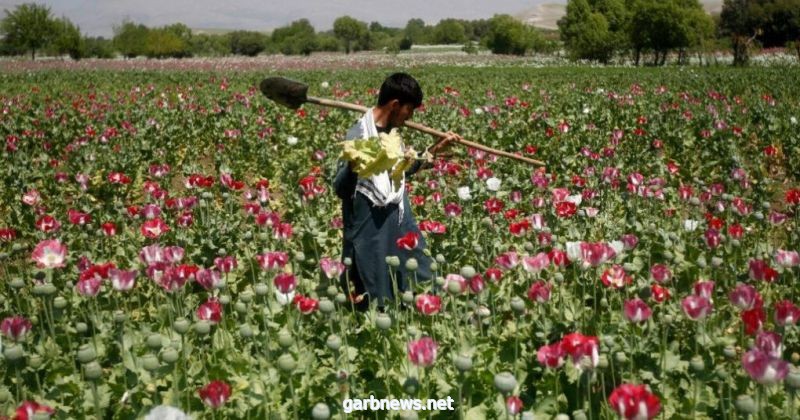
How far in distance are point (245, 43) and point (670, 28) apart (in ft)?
227

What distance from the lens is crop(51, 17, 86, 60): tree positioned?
68062 millimetres

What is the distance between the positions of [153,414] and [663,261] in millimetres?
3387

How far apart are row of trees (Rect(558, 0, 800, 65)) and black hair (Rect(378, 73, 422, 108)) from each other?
37.5m

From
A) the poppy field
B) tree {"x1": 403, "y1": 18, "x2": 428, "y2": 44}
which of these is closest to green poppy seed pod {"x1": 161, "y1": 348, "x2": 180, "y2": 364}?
the poppy field

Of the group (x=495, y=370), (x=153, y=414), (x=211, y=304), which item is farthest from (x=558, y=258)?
(x=153, y=414)

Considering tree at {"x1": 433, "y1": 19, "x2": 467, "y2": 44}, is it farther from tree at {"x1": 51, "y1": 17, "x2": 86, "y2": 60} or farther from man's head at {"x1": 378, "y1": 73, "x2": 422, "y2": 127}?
man's head at {"x1": 378, "y1": 73, "x2": 422, "y2": 127}

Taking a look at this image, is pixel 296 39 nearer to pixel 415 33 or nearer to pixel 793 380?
pixel 415 33

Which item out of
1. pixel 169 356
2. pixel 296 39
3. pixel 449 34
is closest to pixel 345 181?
pixel 169 356

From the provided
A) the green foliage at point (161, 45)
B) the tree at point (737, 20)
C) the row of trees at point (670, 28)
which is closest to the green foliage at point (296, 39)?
the green foliage at point (161, 45)

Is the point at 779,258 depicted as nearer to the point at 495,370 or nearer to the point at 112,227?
the point at 495,370

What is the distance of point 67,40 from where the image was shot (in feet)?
224

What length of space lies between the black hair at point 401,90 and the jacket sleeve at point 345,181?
1.44 ft

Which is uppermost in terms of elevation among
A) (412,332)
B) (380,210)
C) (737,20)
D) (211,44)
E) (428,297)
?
(211,44)

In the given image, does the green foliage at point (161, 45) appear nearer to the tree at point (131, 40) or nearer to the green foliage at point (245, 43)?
the tree at point (131, 40)
